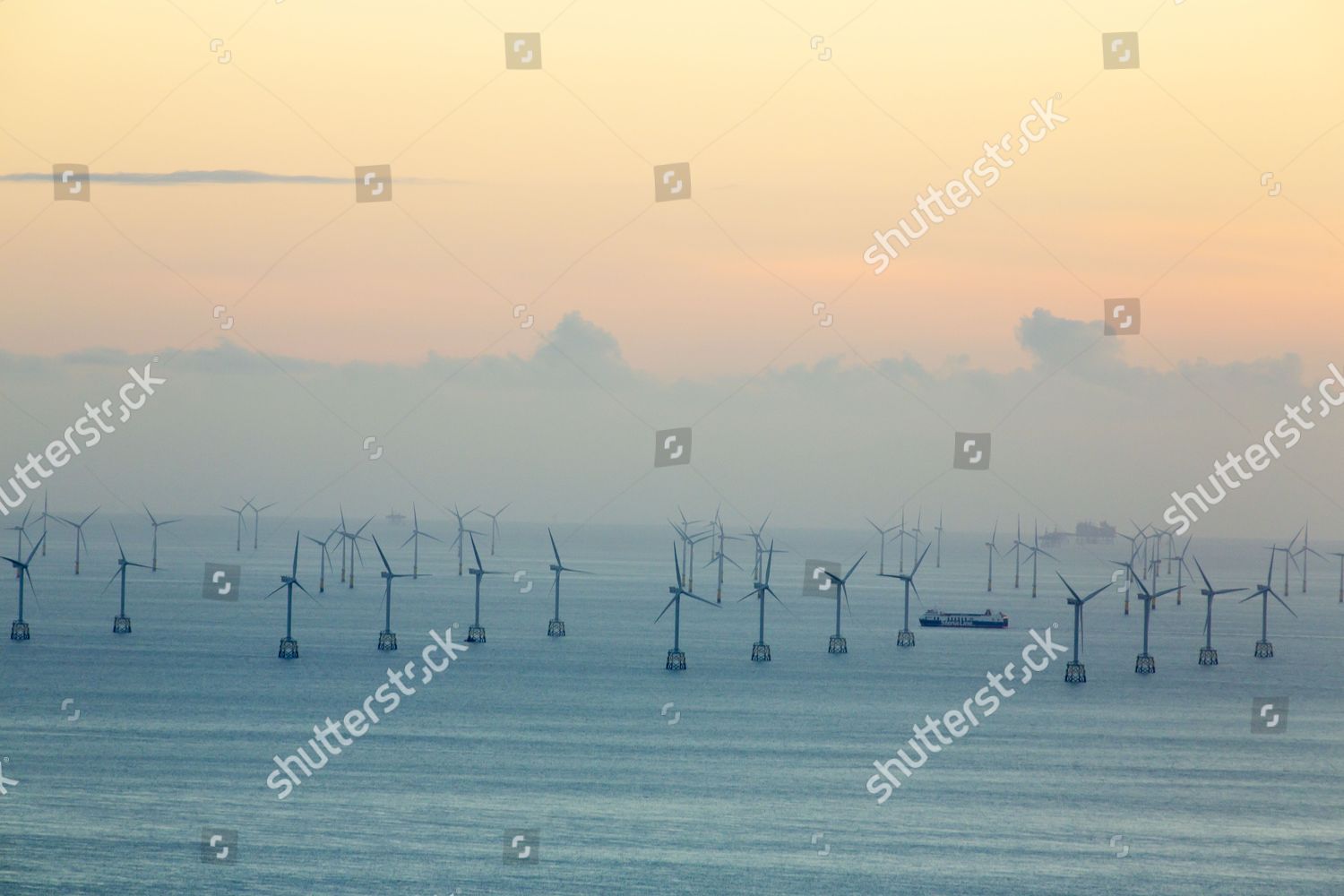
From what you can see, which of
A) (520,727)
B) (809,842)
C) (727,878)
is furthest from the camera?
(520,727)

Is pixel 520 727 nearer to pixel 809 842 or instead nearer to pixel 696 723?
pixel 696 723

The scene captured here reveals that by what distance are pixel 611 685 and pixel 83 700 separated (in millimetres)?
50633

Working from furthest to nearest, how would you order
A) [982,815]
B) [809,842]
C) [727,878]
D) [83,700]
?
[83,700] → [982,815] → [809,842] → [727,878]

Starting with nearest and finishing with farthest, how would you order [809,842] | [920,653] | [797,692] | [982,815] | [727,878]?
[727,878], [809,842], [982,815], [797,692], [920,653]

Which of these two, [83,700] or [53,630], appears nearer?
[83,700]

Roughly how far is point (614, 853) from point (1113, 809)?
117ft

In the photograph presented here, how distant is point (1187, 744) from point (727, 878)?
57936 millimetres

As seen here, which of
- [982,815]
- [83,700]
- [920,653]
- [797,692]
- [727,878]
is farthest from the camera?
[920,653]

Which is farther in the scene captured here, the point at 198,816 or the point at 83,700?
the point at 83,700

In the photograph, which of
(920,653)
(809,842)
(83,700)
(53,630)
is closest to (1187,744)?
(809,842)

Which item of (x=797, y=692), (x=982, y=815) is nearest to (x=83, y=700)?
(x=797, y=692)

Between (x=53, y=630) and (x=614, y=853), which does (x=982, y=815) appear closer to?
(x=614, y=853)

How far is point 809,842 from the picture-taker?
8650cm

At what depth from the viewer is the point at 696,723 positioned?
406ft
